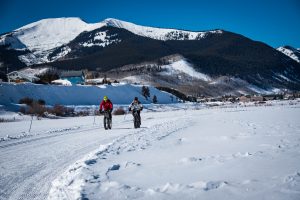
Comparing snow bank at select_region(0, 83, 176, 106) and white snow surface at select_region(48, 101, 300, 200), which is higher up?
snow bank at select_region(0, 83, 176, 106)

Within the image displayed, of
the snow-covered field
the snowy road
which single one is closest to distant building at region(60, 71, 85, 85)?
the snowy road

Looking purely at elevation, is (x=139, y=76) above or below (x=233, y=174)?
above

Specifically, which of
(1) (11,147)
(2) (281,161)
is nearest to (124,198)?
(2) (281,161)

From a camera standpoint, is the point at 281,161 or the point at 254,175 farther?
the point at 281,161

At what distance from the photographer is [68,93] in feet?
207

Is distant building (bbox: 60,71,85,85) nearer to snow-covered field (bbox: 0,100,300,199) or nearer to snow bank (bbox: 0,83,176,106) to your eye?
snow bank (bbox: 0,83,176,106)

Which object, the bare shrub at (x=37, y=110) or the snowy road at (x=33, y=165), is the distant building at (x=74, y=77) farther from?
the snowy road at (x=33, y=165)

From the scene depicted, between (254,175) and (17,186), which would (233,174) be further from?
(17,186)

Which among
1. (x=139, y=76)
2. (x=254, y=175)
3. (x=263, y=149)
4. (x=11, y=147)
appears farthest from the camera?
(x=139, y=76)

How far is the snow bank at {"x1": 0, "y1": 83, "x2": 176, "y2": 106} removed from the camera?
51844 millimetres

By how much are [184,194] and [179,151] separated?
14.6 ft

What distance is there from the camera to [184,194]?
5.49m

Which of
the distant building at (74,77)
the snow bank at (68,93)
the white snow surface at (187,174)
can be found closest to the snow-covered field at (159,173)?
the white snow surface at (187,174)

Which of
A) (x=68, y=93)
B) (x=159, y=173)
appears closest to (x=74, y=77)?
(x=68, y=93)
